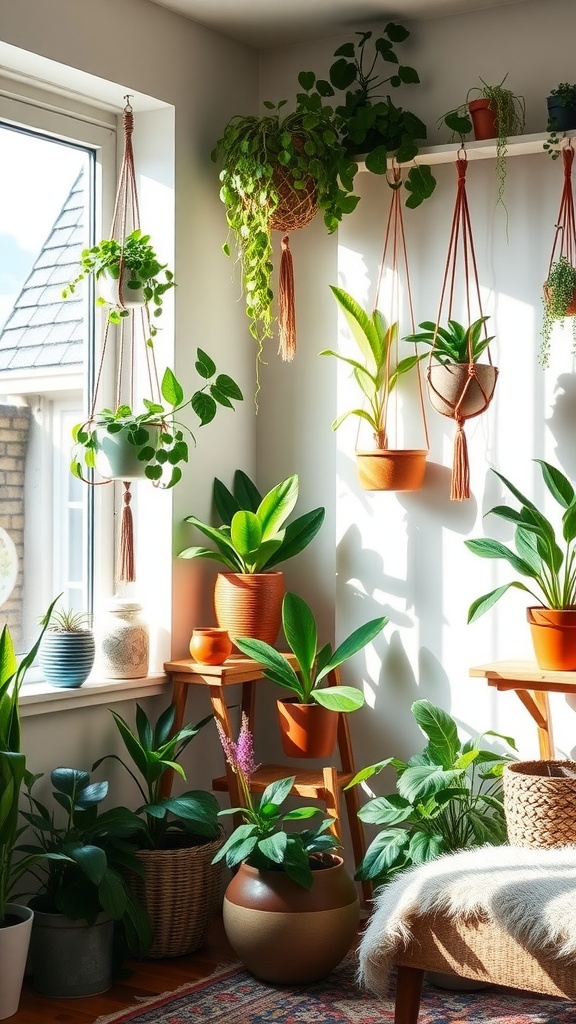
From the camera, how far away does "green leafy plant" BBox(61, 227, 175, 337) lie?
3.44m

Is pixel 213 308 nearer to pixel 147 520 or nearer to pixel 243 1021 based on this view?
pixel 147 520

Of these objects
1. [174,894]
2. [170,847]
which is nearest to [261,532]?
[170,847]

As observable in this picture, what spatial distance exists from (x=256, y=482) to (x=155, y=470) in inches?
29.3

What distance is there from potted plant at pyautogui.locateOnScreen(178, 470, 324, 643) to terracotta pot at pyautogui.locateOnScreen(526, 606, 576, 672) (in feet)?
2.80

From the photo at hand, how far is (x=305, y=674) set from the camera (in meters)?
3.55

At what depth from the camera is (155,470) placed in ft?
11.3

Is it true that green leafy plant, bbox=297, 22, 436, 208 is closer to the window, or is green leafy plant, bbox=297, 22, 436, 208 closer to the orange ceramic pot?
the window

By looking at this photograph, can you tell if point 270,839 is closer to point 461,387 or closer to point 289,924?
point 289,924

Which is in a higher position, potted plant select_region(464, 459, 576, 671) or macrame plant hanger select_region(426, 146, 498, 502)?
macrame plant hanger select_region(426, 146, 498, 502)

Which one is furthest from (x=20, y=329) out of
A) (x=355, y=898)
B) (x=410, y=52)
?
(x=355, y=898)

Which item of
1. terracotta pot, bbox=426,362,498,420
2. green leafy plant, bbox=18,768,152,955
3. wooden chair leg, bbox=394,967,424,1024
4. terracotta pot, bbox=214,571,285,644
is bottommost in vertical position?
wooden chair leg, bbox=394,967,424,1024

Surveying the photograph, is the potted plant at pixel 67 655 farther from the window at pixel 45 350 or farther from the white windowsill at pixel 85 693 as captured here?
the window at pixel 45 350

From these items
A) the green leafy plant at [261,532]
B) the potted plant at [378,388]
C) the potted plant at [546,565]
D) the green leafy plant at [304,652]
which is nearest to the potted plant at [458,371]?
the potted plant at [378,388]

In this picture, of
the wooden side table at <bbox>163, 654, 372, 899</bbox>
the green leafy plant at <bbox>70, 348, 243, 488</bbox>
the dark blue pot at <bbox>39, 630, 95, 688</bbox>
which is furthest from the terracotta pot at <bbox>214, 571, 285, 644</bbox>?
the dark blue pot at <bbox>39, 630, 95, 688</bbox>
